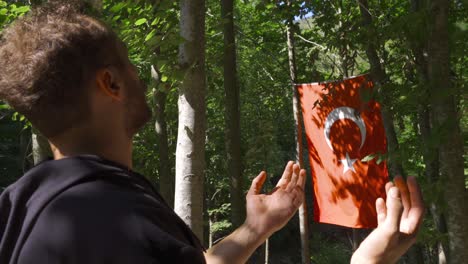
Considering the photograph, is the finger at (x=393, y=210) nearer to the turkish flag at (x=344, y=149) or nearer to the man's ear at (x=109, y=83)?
the man's ear at (x=109, y=83)

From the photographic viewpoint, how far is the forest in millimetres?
3631

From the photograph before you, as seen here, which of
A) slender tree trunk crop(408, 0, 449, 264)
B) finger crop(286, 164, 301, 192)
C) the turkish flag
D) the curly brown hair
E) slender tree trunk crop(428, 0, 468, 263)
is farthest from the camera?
the turkish flag

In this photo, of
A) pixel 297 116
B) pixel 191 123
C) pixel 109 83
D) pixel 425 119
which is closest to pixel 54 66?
pixel 109 83

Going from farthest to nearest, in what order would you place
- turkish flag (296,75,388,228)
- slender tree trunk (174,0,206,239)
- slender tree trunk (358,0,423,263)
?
turkish flag (296,75,388,228) < slender tree trunk (358,0,423,263) < slender tree trunk (174,0,206,239)

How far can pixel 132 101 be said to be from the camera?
1.25 m

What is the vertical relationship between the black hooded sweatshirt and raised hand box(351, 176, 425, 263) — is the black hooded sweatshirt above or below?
above

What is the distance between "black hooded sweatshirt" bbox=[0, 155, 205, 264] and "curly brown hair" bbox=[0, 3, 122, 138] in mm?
128

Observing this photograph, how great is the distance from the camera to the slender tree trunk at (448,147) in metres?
4.29

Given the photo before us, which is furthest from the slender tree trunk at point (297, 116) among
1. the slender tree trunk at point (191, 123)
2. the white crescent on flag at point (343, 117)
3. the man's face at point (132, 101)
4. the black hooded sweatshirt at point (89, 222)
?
the black hooded sweatshirt at point (89, 222)

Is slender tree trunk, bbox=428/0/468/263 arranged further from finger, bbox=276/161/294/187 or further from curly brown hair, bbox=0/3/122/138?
curly brown hair, bbox=0/3/122/138

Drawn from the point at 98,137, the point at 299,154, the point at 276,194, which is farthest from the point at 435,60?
the point at 299,154

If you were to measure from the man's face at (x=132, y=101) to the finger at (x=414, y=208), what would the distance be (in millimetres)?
673

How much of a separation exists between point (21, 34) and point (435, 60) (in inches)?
151

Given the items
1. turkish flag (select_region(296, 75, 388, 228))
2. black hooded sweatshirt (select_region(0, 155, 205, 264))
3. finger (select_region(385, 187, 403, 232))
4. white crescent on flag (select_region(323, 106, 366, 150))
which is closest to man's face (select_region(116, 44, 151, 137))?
black hooded sweatshirt (select_region(0, 155, 205, 264))
